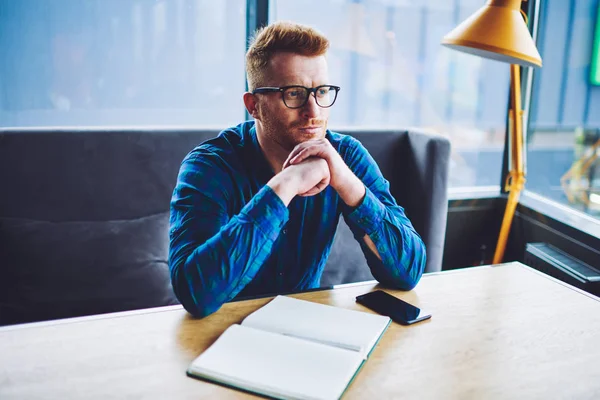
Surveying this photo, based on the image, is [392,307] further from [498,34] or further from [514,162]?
[514,162]

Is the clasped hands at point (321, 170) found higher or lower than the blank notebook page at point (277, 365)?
higher

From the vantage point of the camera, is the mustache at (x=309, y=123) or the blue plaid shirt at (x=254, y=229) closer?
the blue plaid shirt at (x=254, y=229)

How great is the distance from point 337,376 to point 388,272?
0.46m

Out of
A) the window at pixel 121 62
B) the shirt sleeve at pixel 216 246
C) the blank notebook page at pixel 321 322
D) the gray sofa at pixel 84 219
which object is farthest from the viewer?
the window at pixel 121 62

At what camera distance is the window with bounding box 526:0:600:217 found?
284 centimetres

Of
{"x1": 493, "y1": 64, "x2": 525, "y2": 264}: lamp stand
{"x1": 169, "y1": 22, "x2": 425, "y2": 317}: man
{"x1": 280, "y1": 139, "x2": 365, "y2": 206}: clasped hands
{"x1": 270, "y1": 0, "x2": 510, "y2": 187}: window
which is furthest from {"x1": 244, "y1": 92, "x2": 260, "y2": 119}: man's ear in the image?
{"x1": 493, "y1": 64, "x2": 525, "y2": 264}: lamp stand

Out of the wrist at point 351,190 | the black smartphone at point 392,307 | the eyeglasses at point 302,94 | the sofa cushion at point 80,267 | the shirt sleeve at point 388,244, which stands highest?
the eyeglasses at point 302,94

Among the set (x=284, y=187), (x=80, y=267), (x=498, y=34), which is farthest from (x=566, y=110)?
(x=80, y=267)

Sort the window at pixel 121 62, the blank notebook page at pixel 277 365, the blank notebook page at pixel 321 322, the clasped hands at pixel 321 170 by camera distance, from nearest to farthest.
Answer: the blank notebook page at pixel 277 365
the blank notebook page at pixel 321 322
the clasped hands at pixel 321 170
the window at pixel 121 62

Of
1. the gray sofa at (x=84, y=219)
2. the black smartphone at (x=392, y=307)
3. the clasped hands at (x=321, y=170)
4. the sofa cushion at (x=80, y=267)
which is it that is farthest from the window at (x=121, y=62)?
the black smartphone at (x=392, y=307)

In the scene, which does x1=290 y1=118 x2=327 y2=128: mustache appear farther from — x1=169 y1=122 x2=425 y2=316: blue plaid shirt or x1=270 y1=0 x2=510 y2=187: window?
x1=270 y1=0 x2=510 y2=187: window

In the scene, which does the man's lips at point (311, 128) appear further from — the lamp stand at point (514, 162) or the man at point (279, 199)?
the lamp stand at point (514, 162)

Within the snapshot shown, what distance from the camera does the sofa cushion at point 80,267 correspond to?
1896 millimetres

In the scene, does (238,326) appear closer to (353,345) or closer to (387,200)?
(353,345)
